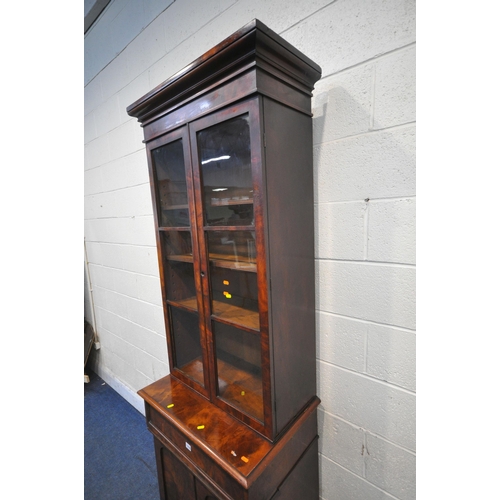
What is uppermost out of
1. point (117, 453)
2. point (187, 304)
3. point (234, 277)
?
point (234, 277)

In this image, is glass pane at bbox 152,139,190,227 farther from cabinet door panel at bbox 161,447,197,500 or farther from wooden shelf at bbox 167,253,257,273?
cabinet door panel at bbox 161,447,197,500

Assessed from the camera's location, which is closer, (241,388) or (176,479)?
(241,388)

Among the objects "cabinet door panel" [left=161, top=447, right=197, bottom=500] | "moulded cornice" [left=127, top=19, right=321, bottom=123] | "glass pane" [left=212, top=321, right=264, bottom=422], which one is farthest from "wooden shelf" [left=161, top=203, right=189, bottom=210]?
"cabinet door panel" [left=161, top=447, right=197, bottom=500]

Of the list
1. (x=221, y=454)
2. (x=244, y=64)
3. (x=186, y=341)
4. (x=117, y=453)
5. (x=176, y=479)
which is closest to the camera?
(x=244, y=64)

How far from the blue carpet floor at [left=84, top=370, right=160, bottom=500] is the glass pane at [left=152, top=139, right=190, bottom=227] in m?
1.64

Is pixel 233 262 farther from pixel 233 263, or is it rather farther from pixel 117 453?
pixel 117 453

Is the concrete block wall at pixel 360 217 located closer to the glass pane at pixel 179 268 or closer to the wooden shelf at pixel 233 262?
the wooden shelf at pixel 233 262

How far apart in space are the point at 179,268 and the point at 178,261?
39 millimetres

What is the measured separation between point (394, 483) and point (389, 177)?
1.09 m

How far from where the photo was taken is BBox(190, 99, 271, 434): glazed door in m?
0.80

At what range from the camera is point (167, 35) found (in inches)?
56.1

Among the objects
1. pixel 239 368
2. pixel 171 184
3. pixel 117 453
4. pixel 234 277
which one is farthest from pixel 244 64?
pixel 117 453

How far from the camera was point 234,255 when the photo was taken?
954mm

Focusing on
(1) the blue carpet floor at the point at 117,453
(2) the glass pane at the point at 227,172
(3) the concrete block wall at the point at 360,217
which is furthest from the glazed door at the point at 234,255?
(1) the blue carpet floor at the point at 117,453
